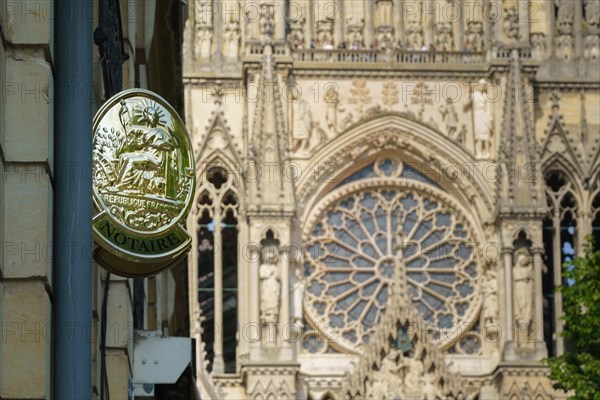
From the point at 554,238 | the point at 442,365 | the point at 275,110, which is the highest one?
the point at 275,110

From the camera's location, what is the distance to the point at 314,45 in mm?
41594

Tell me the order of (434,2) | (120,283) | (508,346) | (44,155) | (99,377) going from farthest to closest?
(434,2) → (508,346) → (120,283) → (99,377) → (44,155)

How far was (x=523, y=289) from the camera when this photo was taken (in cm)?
3941

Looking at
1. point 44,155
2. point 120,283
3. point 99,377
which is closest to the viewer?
point 44,155

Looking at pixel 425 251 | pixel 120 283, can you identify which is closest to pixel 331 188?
pixel 425 251

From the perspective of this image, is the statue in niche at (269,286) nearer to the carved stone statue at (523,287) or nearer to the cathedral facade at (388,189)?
the cathedral facade at (388,189)

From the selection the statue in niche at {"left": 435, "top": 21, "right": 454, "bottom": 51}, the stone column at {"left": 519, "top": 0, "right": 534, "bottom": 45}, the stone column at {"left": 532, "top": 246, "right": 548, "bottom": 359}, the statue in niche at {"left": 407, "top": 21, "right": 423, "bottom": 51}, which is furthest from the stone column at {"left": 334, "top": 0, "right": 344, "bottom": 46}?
the stone column at {"left": 532, "top": 246, "right": 548, "bottom": 359}

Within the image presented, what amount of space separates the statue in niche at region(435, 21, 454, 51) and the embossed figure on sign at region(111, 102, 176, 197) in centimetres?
3273

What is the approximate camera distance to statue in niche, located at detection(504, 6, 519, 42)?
133 ft

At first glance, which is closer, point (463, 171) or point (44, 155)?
point (44, 155)

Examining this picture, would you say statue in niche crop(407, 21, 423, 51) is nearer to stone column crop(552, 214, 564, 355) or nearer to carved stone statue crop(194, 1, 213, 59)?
carved stone statue crop(194, 1, 213, 59)

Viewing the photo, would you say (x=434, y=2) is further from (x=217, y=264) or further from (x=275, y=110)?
(x=217, y=264)

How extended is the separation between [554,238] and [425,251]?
2.63 meters

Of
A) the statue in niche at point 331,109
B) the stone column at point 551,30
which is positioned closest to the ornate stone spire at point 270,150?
the statue in niche at point 331,109
